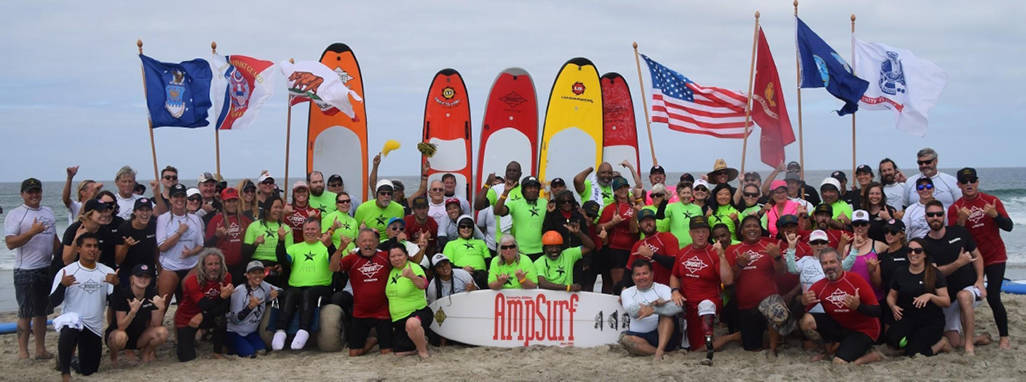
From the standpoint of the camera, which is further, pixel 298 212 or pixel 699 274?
pixel 298 212

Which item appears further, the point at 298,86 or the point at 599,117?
the point at 599,117

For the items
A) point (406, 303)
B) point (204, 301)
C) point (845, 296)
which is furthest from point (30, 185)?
point (845, 296)

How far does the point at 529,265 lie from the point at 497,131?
159 inches

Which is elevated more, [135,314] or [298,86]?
[298,86]

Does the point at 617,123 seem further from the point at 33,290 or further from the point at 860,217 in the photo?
the point at 33,290

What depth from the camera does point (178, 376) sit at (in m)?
6.14

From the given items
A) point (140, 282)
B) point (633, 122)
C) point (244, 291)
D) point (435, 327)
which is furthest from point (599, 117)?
point (140, 282)

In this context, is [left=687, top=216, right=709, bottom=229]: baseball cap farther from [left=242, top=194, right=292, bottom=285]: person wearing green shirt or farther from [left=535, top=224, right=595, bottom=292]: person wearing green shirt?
[left=242, top=194, right=292, bottom=285]: person wearing green shirt

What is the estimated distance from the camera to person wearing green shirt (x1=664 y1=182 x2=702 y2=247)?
7.08 metres

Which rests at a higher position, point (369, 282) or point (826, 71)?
point (826, 71)

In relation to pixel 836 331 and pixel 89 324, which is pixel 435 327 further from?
pixel 836 331

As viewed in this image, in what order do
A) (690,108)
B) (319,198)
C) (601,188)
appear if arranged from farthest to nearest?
(690,108), (601,188), (319,198)

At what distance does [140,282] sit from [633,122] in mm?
6915

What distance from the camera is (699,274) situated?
252 inches
